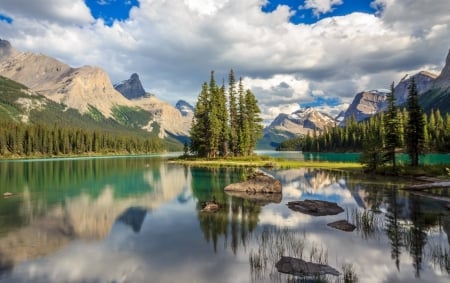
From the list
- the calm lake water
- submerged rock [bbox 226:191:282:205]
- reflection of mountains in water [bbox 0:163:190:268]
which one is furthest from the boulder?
reflection of mountains in water [bbox 0:163:190:268]

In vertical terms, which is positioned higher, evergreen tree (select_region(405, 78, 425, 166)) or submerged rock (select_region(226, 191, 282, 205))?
evergreen tree (select_region(405, 78, 425, 166))

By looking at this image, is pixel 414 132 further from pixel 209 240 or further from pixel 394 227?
pixel 209 240

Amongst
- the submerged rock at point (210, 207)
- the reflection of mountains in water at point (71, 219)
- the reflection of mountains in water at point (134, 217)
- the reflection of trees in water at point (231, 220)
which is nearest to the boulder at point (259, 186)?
the reflection of trees in water at point (231, 220)

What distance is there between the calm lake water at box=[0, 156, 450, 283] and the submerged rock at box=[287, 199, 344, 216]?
3.61 feet

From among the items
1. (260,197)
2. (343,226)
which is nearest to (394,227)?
(343,226)

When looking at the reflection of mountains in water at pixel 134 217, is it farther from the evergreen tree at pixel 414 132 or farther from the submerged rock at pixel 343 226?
the evergreen tree at pixel 414 132

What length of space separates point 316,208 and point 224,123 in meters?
74.8

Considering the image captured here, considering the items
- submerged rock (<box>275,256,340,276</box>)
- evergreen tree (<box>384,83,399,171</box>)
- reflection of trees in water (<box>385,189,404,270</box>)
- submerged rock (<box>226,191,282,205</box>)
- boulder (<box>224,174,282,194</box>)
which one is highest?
evergreen tree (<box>384,83,399,171</box>)

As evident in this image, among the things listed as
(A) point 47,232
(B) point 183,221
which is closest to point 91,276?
(A) point 47,232

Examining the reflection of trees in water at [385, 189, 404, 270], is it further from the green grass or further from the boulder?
the green grass

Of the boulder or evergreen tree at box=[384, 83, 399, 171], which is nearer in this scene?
the boulder

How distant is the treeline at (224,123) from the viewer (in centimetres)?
10025

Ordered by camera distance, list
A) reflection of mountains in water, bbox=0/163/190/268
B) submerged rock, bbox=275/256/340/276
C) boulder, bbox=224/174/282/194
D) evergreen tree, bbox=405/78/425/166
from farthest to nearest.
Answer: evergreen tree, bbox=405/78/425/166
boulder, bbox=224/174/282/194
reflection of mountains in water, bbox=0/163/190/268
submerged rock, bbox=275/256/340/276

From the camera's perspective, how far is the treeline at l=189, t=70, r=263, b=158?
100250mm
